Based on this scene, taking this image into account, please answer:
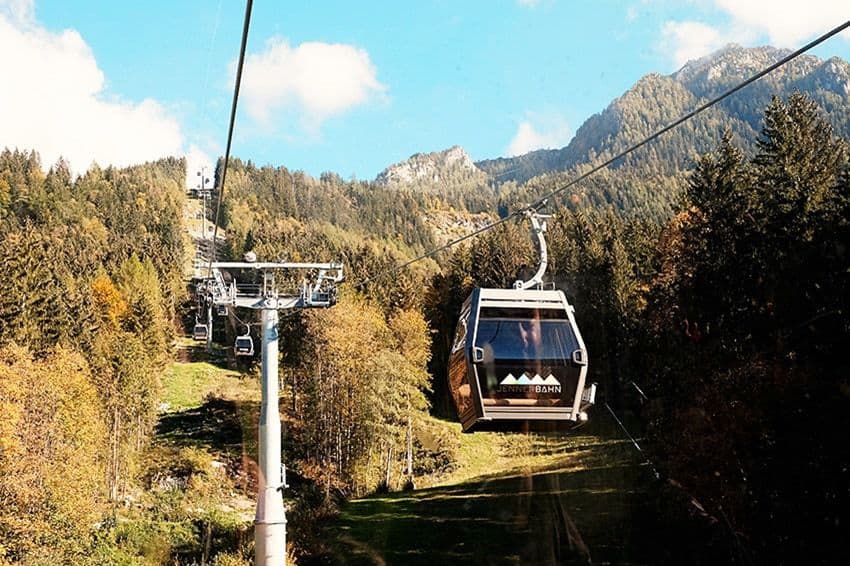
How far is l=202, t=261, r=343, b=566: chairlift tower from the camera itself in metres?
18.8

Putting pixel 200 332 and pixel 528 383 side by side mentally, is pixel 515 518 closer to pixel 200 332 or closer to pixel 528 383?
pixel 200 332

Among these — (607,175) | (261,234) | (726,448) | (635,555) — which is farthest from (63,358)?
(607,175)

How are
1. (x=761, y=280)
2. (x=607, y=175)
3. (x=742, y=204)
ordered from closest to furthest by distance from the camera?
(x=761, y=280)
(x=742, y=204)
(x=607, y=175)

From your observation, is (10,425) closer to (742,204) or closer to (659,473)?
(659,473)

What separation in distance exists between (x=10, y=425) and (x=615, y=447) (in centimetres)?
2969

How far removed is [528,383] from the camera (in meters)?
11.2

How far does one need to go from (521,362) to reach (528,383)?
0.31 metres

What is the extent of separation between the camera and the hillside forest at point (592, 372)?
1947cm

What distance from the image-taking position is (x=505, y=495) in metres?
36.9

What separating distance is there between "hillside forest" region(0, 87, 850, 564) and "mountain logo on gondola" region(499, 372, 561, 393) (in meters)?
6.69

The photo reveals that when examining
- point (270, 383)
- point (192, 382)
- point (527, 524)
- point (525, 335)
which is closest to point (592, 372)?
point (527, 524)

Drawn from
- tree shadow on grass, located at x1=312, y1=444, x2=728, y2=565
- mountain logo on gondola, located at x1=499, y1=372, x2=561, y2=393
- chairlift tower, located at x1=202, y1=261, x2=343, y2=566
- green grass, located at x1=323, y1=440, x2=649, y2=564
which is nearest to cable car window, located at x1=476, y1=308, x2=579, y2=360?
mountain logo on gondola, located at x1=499, y1=372, x2=561, y2=393

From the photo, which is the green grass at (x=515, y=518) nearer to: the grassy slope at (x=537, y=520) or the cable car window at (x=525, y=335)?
the grassy slope at (x=537, y=520)

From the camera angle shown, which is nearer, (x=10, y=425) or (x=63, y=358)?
(x=10, y=425)
